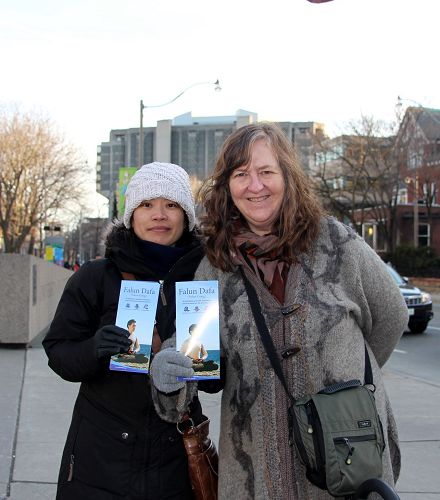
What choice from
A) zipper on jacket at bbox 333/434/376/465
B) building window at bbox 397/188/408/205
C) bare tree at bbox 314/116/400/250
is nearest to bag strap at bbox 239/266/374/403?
zipper on jacket at bbox 333/434/376/465

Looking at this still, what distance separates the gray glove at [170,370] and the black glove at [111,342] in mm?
141

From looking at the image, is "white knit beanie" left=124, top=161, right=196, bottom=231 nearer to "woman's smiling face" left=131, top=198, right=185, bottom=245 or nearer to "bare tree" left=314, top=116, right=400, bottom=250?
"woman's smiling face" left=131, top=198, right=185, bottom=245

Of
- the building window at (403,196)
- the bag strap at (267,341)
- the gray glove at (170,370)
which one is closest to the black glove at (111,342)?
the gray glove at (170,370)

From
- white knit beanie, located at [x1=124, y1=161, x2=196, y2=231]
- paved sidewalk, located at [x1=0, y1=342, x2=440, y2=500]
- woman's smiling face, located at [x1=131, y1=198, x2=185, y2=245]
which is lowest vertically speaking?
paved sidewalk, located at [x1=0, y1=342, x2=440, y2=500]

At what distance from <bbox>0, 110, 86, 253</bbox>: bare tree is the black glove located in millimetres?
44629

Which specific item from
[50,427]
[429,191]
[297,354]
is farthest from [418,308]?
[429,191]

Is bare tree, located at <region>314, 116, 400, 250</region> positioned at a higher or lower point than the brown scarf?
higher

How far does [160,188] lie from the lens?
2498mm

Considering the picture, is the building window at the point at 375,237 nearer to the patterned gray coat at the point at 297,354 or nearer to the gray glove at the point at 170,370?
the patterned gray coat at the point at 297,354

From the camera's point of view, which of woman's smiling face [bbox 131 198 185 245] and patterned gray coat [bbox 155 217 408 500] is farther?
woman's smiling face [bbox 131 198 185 245]

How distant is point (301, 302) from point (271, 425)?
0.42 m

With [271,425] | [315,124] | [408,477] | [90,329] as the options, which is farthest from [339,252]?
[315,124]

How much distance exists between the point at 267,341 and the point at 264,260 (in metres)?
0.33

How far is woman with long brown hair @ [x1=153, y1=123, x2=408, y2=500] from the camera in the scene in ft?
7.05
